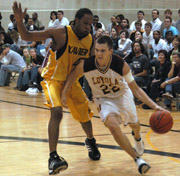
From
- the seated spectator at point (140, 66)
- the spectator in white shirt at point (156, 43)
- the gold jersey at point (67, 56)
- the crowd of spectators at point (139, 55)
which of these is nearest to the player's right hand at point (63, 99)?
the gold jersey at point (67, 56)

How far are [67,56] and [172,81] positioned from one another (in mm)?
4486

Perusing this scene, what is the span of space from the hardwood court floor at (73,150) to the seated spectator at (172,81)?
87cm

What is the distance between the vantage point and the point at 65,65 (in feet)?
15.9

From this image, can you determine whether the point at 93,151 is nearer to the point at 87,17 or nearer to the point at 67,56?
the point at 67,56

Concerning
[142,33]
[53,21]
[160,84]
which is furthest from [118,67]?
[53,21]

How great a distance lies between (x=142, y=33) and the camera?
12445 millimetres

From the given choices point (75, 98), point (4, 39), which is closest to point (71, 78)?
point (75, 98)

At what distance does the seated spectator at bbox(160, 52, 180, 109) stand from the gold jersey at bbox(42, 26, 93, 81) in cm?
420

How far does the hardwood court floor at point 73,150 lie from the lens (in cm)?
454

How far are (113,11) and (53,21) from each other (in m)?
2.36

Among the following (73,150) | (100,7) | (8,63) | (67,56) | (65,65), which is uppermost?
(67,56)

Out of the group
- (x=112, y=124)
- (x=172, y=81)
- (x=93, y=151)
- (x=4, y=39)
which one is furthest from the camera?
(x=4, y=39)

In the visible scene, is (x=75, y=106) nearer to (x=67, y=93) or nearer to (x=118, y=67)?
(x=67, y=93)

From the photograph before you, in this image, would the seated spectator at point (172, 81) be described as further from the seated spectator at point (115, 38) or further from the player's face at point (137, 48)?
the seated spectator at point (115, 38)
